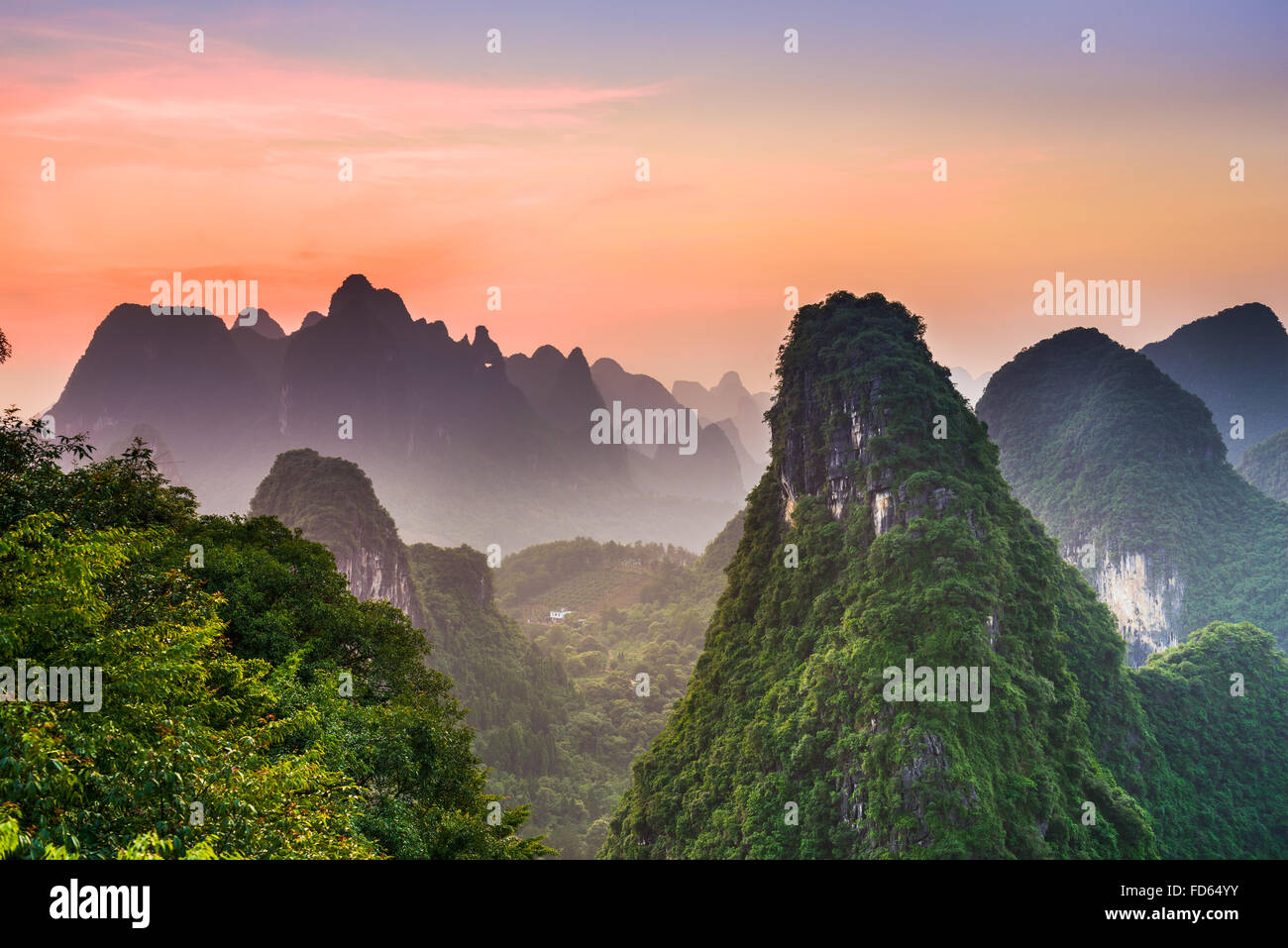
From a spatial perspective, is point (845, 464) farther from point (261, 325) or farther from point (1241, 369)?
point (261, 325)

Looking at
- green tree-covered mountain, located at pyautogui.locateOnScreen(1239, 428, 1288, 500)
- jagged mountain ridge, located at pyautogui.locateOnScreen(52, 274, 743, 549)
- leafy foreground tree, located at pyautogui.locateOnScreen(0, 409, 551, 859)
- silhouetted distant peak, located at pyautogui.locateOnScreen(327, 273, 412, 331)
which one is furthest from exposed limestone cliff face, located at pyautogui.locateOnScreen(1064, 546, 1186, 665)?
silhouetted distant peak, located at pyautogui.locateOnScreen(327, 273, 412, 331)

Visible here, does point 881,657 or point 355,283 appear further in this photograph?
point 355,283

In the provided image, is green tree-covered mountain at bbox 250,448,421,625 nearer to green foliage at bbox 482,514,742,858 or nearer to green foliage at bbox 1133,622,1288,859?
green foliage at bbox 482,514,742,858

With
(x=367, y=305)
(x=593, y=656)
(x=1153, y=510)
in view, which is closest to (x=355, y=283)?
(x=367, y=305)

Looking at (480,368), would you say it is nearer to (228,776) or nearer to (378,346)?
(378,346)

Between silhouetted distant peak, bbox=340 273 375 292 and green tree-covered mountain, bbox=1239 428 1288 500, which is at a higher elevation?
silhouetted distant peak, bbox=340 273 375 292

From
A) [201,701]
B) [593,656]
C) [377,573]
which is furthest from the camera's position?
[593,656]
